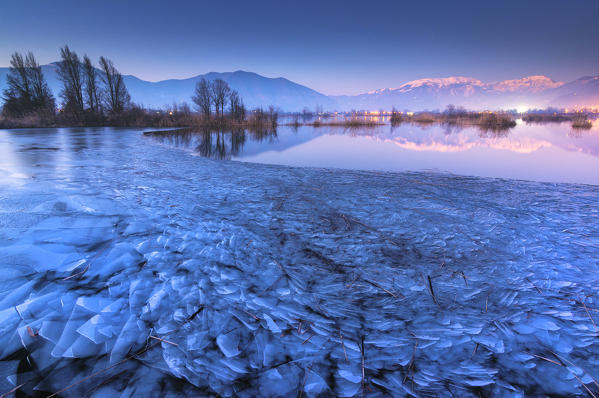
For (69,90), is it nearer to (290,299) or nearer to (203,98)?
(203,98)

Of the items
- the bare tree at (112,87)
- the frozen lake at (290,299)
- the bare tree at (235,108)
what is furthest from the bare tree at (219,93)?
the frozen lake at (290,299)

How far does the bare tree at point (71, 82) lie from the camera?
105 ft

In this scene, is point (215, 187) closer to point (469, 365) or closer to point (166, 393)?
point (166, 393)

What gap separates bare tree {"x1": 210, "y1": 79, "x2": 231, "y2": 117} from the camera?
39094 millimetres

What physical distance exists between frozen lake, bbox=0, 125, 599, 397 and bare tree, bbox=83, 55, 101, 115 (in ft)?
140

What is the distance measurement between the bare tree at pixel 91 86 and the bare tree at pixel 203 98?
13220 millimetres

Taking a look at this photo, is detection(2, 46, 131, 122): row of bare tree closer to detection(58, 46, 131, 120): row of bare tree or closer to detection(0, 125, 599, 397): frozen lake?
detection(58, 46, 131, 120): row of bare tree

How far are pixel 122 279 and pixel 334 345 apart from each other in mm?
1668

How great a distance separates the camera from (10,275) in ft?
5.73

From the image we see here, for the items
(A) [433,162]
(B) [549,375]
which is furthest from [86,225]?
(A) [433,162]

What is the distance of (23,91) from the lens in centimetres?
3100

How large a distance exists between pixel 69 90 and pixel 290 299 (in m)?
46.6

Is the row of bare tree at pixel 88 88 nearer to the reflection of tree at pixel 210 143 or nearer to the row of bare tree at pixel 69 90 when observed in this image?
the row of bare tree at pixel 69 90

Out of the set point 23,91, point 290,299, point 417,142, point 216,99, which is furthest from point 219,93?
point 290,299
